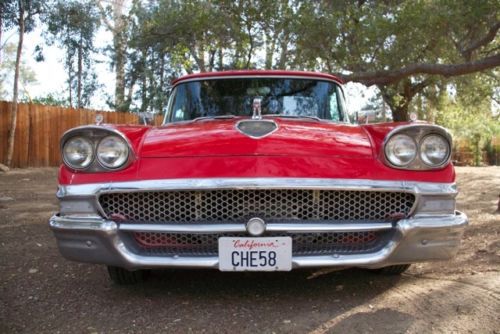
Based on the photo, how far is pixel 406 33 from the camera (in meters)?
8.09

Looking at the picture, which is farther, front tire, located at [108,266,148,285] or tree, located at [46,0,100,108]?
tree, located at [46,0,100,108]

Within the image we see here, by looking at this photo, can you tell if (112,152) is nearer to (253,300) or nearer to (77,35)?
(253,300)

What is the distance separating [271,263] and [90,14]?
16.1m

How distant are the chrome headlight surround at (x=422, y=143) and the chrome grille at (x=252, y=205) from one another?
18 centimetres

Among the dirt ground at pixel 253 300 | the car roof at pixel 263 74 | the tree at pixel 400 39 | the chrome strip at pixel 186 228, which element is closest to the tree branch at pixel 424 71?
the tree at pixel 400 39

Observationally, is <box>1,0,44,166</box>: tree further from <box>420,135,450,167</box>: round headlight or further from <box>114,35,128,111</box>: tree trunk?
<box>420,135,450,167</box>: round headlight

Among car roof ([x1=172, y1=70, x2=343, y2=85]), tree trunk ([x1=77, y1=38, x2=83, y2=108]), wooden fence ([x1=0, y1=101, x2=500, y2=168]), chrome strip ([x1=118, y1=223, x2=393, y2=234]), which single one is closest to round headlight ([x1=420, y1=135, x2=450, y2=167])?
chrome strip ([x1=118, y1=223, x2=393, y2=234])

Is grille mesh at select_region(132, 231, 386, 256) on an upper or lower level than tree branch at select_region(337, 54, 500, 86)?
lower

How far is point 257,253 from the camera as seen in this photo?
8.62 ft

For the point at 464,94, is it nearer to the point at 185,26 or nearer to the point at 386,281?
the point at 185,26

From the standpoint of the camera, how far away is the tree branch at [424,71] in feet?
23.9

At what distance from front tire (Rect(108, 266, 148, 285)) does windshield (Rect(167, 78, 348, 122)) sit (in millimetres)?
1296

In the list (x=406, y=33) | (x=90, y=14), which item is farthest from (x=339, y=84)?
(x=90, y=14)

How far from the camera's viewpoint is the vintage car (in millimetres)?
2641
